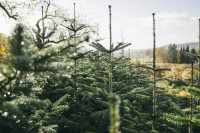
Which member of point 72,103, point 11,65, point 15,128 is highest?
point 11,65

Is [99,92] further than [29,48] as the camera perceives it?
Yes

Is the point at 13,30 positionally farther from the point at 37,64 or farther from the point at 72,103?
the point at 72,103

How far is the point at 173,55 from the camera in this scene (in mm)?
60281

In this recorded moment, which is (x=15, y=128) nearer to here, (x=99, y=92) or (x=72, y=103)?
(x=99, y=92)

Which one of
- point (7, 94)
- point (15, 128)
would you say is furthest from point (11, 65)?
point (15, 128)

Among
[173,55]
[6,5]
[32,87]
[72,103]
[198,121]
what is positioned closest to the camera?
[32,87]

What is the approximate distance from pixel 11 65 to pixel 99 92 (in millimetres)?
2144

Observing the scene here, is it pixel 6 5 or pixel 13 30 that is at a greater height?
pixel 6 5

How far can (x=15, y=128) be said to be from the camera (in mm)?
1492

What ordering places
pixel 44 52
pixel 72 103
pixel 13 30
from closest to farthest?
pixel 44 52, pixel 13 30, pixel 72 103

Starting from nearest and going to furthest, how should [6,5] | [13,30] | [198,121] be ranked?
[13,30], [198,121], [6,5]

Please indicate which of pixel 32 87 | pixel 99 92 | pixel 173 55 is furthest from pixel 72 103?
pixel 173 55

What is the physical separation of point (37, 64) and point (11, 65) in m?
0.27

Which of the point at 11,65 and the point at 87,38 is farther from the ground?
the point at 87,38
